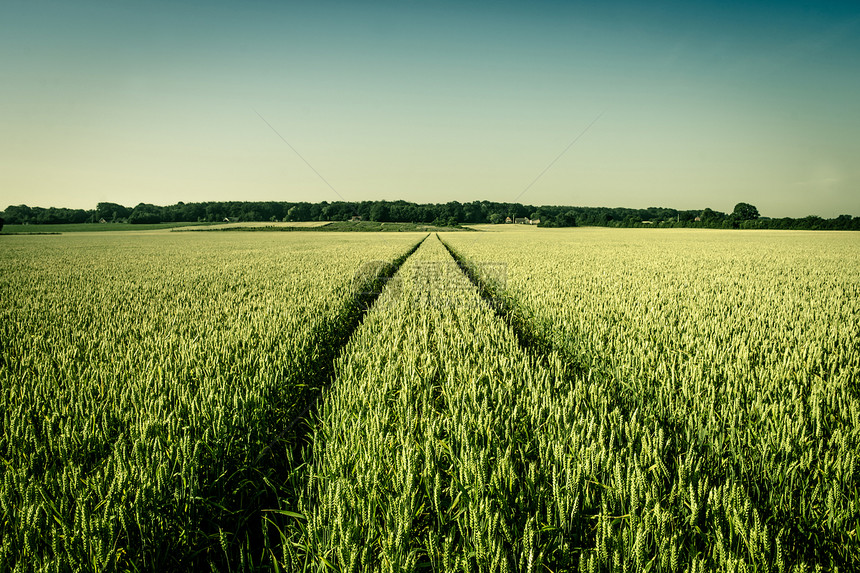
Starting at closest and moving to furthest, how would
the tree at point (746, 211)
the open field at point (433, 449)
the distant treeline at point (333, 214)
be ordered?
Result: the open field at point (433, 449) < the distant treeline at point (333, 214) < the tree at point (746, 211)

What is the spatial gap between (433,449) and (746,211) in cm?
12692

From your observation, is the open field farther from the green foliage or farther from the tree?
the tree

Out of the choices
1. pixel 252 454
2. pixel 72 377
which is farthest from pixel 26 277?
pixel 252 454

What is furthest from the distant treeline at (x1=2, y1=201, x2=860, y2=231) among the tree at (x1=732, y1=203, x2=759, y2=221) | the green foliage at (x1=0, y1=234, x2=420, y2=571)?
the green foliage at (x1=0, y1=234, x2=420, y2=571)

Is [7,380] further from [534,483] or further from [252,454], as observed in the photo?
[534,483]

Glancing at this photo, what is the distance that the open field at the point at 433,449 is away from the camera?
5.47 feet

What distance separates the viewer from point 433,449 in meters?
2.25

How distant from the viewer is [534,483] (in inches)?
76.4

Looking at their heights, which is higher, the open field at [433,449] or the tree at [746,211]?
the tree at [746,211]

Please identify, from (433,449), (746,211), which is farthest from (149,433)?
(746,211)

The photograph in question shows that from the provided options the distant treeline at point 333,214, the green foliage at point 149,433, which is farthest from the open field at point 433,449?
the distant treeline at point 333,214

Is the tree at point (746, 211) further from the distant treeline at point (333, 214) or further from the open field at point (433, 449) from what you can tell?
the open field at point (433, 449)

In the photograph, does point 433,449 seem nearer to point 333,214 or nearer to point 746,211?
point 333,214

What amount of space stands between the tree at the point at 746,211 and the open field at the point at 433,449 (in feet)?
390
